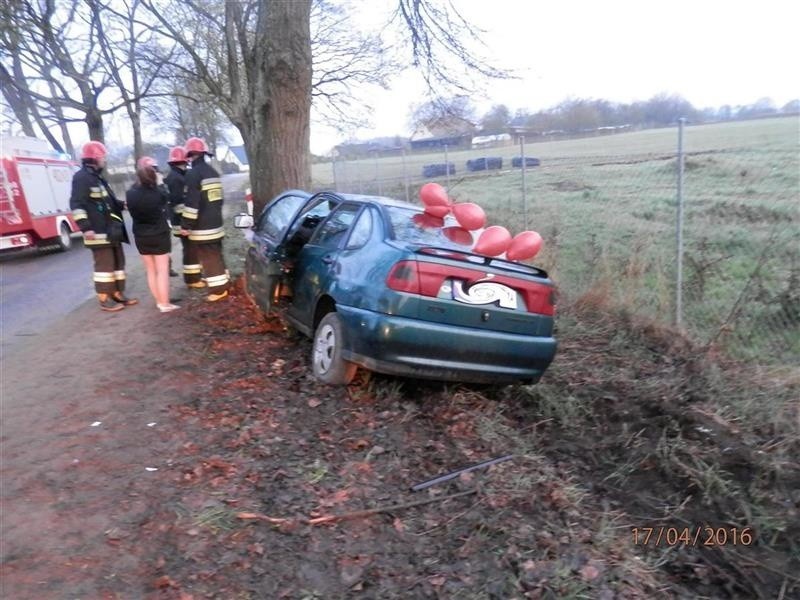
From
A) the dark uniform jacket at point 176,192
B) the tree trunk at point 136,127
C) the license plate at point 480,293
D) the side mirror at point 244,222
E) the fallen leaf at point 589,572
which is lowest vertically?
the fallen leaf at point 589,572

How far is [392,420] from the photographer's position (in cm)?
465

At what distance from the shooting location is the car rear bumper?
14.6ft

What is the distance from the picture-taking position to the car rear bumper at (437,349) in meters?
4.46

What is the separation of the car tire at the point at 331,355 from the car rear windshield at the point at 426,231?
81 centimetres

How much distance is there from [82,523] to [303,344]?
324cm

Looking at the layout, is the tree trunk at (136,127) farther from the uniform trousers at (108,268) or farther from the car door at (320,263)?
the car door at (320,263)

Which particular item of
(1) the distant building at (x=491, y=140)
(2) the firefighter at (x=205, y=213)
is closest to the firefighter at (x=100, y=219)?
(2) the firefighter at (x=205, y=213)

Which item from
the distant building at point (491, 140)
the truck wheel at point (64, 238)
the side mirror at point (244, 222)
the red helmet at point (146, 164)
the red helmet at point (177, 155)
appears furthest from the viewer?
the truck wheel at point (64, 238)

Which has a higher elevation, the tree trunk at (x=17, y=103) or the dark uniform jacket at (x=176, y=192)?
the tree trunk at (x=17, y=103)

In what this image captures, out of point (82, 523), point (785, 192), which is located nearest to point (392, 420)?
point (82, 523)

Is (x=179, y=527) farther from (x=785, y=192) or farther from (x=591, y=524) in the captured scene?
→ (x=785, y=192)

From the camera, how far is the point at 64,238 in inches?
657

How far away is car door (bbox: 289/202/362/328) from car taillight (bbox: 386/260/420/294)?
752 mm
